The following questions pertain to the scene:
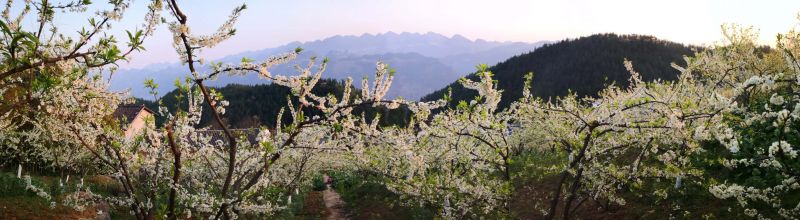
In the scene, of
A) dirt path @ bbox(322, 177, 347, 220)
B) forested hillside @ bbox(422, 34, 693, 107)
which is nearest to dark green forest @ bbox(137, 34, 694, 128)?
forested hillside @ bbox(422, 34, 693, 107)

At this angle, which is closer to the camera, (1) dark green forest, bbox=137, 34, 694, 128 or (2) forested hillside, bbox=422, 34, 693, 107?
(1) dark green forest, bbox=137, 34, 694, 128

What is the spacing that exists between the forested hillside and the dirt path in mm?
72415

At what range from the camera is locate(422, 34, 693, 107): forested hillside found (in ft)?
335

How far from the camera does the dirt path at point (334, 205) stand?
70.2ft

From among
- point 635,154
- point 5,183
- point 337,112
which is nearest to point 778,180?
point 635,154

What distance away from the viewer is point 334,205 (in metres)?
24.7

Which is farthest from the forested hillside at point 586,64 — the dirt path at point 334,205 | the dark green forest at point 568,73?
the dirt path at point 334,205

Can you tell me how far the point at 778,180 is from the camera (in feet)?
30.4

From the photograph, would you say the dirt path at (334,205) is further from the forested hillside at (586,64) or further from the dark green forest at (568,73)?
the forested hillside at (586,64)

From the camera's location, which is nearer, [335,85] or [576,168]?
[576,168]

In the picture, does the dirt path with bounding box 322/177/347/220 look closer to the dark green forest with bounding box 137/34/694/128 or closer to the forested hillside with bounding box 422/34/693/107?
the dark green forest with bounding box 137/34/694/128

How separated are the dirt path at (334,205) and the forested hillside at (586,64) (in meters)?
72.4

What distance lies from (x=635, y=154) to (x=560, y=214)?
544 cm

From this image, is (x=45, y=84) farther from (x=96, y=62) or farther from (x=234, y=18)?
(x=234, y=18)
